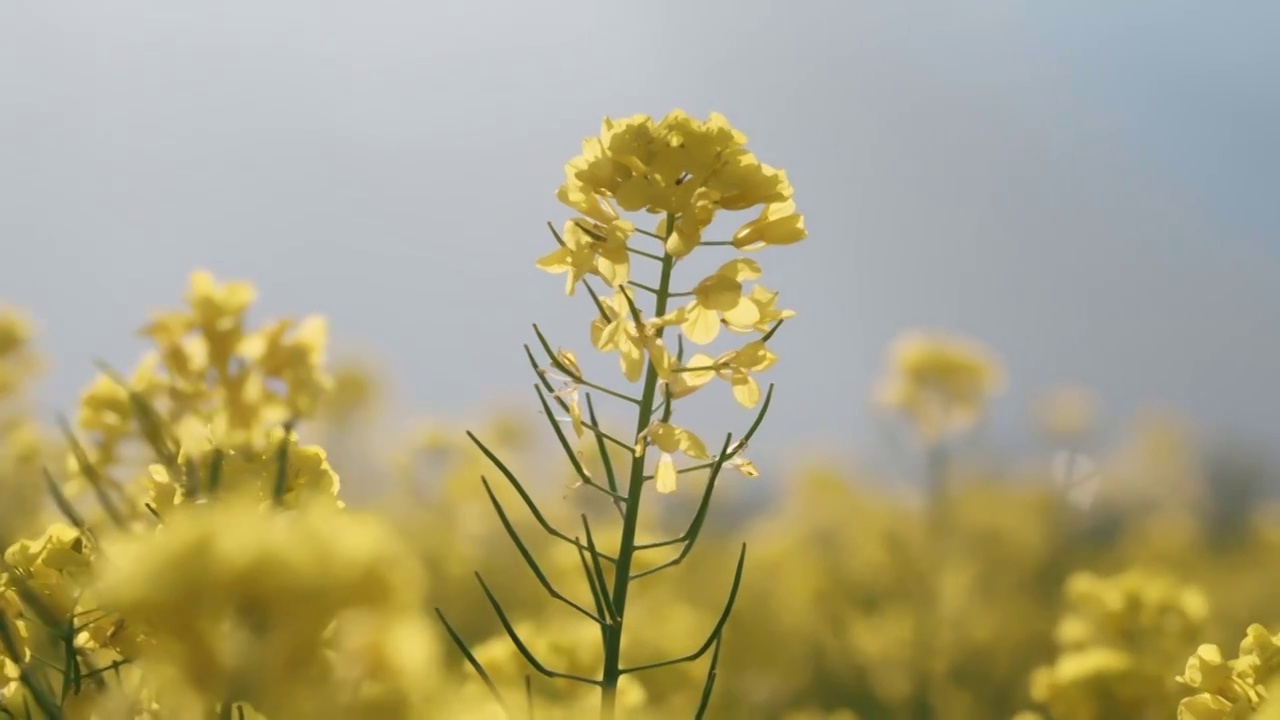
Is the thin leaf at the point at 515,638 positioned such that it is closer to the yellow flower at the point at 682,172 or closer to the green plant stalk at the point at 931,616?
the yellow flower at the point at 682,172

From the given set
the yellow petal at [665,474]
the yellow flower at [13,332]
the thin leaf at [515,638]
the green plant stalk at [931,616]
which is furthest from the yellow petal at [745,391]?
the yellow flower at [13,332]

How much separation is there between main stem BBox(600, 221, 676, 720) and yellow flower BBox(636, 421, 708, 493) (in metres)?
0.01

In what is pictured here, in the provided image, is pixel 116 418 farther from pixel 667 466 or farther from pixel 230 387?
pixel 667 466

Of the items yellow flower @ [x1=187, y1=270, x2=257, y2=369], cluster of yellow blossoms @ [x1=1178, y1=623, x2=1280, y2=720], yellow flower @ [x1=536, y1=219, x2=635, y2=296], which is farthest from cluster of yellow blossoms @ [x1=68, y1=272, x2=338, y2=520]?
cluster of yellow blossoms @ [x1=1178, y1=623, x2=1280, y2=720]

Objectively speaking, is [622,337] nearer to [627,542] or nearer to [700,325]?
[700,325]

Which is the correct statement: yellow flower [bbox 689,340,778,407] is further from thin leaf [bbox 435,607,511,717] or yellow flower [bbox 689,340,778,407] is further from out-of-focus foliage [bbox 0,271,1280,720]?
thin leaf [bbox 435,607,511,717]

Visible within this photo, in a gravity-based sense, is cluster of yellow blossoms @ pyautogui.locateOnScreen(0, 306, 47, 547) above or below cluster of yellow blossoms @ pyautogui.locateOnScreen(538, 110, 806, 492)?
above

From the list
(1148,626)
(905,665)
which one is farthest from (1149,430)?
(1148,626)

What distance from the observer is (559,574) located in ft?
8.73

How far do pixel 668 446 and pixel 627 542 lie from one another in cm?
11

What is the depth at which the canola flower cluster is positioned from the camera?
0.64 metres

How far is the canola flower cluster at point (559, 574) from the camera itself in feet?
2.09

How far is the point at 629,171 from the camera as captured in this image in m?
1.04

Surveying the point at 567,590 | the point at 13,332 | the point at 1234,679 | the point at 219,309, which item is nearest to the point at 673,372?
the point at 1234,679
